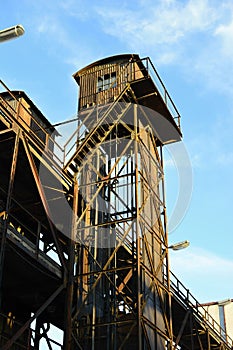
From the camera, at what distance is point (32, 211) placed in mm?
22953

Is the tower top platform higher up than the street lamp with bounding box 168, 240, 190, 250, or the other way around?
the tower top platform

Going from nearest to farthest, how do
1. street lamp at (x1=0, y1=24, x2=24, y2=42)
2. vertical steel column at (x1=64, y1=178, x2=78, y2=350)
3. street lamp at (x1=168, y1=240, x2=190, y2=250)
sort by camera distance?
street lamp at (x1=0, y1=24, x2=24, y2=42)
vertical steel column at (x1=64, y1=178, x2=78, y2=350)
street lamp at (x1=168, y1=240, x2=190, y2=250)

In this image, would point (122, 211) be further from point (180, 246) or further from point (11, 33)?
point (11, 33)

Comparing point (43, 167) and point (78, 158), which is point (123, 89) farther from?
point (43, 167)

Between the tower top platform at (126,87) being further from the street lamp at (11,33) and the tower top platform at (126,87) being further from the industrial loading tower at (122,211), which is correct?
the street lamp at (11,33)

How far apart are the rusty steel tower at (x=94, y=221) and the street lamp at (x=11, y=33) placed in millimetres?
5417

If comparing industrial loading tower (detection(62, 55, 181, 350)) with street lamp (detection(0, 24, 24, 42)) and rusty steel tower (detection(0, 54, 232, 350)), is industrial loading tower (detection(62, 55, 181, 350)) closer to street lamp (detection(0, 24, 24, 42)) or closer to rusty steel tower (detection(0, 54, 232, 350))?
rusty steel tower (detection(0, 54, 232, 350))

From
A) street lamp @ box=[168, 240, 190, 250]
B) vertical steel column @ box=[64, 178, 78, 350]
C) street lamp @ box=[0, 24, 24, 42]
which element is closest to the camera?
street lamp @ box=[0, 24, 24, 42]

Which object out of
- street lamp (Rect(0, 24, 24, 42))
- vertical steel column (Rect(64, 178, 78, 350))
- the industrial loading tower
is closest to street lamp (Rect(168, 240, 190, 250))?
the industrial loading tower

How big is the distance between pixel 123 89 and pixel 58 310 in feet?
32.7

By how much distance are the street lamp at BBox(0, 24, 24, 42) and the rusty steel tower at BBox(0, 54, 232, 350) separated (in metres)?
5.42

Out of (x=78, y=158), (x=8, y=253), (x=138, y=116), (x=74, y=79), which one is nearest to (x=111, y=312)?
(x=8, y=253)

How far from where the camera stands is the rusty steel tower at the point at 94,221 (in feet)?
63.5

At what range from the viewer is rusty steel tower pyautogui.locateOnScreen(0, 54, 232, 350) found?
63.5 ft
